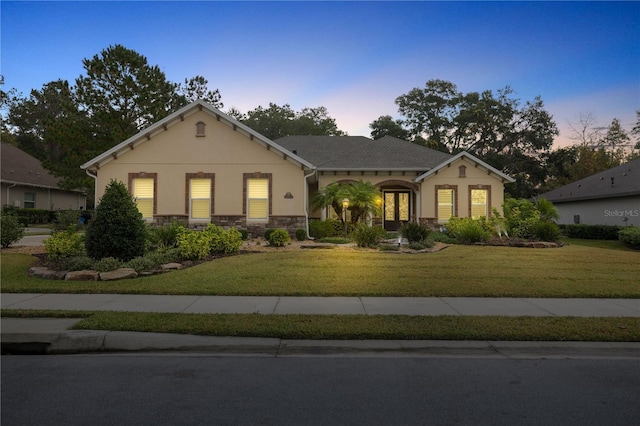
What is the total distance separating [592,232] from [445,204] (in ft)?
24.8

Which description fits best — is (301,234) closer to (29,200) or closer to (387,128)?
(29,200)

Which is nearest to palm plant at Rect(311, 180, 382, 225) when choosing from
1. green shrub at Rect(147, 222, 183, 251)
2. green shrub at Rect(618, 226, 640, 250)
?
green shrub at Rect(147, 222, 183, 251)

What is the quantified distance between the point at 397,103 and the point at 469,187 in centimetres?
2670

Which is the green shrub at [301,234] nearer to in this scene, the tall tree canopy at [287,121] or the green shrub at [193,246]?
the green shrub at [193,246]

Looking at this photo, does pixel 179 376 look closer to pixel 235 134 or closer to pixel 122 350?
pixel 122 350

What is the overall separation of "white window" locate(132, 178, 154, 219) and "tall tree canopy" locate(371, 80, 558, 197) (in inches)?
1083

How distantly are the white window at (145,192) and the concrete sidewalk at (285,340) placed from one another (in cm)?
1182

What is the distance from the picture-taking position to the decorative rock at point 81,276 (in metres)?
9.50

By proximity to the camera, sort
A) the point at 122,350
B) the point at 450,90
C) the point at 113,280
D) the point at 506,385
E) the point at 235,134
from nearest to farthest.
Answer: the point at 506,385, the point at 122,350, the point at 113,280, the point at 235,134, the point at 450,90

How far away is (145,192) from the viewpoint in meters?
19.6

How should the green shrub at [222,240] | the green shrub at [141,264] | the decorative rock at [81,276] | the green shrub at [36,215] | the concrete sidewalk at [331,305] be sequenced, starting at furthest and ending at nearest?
the green shrub at [36,215]
the green shrub at [222,240]
the green shrub at [141,264]
the decorative rock at [81,276]
the concrete sidewalk at [331,305]

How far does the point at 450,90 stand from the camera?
151 ft

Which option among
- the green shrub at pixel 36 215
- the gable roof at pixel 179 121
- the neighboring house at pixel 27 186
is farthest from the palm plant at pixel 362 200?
the green shrub at pixel 36 215

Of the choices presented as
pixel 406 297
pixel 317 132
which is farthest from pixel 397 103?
pixel 406 297
